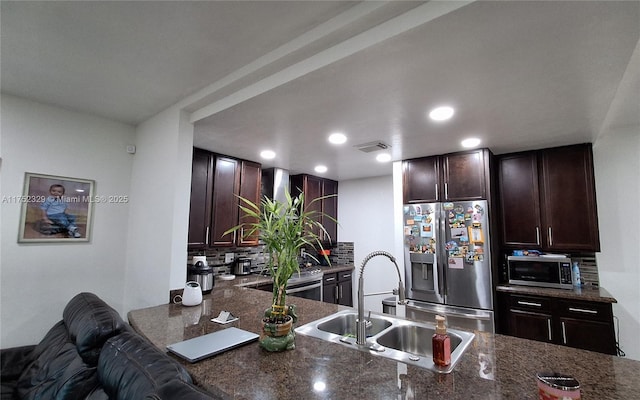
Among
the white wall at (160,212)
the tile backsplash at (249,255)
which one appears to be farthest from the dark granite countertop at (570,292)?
the white wall at (160,212)

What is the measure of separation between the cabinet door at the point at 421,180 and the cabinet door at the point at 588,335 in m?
1.60

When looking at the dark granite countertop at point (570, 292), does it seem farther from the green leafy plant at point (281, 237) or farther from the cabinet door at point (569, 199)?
the green leafy plant at point (281, 237)

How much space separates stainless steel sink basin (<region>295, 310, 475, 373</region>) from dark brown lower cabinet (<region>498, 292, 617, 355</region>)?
67.1 inches

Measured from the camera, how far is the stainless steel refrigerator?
291cm

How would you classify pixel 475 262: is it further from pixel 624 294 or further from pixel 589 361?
pixel 589 361

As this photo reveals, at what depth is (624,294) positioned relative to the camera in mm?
2709

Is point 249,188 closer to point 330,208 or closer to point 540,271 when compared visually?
point 330,208

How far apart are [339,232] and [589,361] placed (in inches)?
153

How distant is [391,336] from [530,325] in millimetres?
1917

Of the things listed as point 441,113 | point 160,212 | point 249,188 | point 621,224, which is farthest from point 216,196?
point 621,224

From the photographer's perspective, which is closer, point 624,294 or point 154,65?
point 154,65

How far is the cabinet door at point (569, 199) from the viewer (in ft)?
9.25

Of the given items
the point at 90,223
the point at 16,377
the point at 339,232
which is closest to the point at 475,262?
the point at 339,232

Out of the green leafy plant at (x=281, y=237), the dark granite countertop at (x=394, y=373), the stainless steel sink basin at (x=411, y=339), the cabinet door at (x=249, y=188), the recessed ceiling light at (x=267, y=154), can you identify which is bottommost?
the stainless steel sink basin at (x=411, y=339)
